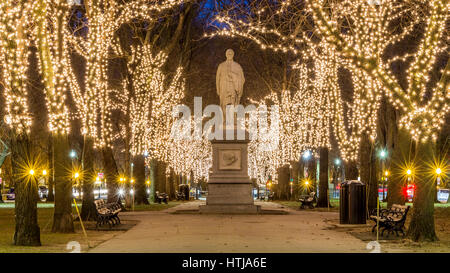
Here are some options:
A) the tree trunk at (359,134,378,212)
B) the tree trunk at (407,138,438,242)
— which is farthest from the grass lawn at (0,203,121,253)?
the tree trunk at (359,134,378,212)

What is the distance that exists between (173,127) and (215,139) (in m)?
19.4

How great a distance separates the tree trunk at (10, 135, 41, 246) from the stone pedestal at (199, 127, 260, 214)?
12.3 metres

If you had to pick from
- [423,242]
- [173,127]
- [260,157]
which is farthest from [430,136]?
[260,157]

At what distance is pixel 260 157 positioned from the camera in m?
59.0

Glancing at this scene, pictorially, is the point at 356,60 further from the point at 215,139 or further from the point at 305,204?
the point at 305,204

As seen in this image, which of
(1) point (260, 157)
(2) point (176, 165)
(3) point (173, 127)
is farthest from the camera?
(1) point (260, 157)

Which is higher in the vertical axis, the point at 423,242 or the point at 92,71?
the point at 92,71

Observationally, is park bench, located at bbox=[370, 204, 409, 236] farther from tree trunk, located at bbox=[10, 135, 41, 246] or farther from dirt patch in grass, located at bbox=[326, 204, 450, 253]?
tree trunk, located at bbox=[10, 135, 41, 246]

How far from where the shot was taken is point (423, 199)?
1502 centimetres

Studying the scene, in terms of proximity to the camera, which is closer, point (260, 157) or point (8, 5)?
point (8, 5)

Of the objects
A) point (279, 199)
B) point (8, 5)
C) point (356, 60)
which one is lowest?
point (279, 199)

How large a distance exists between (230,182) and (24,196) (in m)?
13.0

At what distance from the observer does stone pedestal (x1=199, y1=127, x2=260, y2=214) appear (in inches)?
1025

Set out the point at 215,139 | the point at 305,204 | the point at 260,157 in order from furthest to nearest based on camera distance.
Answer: the point at 260,157 < the point at 305,204 < the point at 215,139
